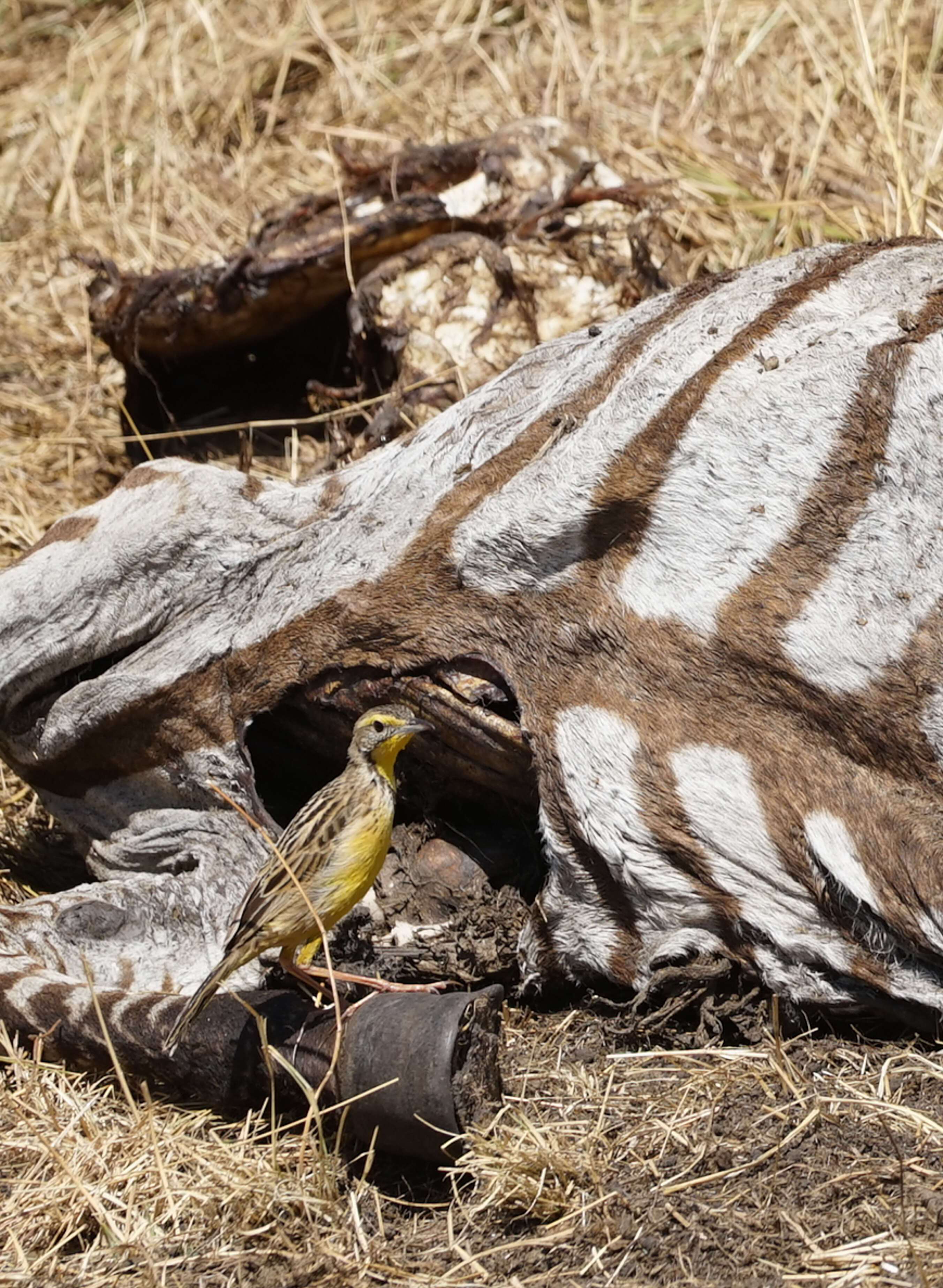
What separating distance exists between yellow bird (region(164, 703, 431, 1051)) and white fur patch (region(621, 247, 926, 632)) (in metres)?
0.62

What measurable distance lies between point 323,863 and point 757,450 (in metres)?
1.19

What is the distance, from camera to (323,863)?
265cm

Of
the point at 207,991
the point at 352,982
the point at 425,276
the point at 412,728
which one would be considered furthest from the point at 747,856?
the point at 425,276

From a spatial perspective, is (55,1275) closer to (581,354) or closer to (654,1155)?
(654,1155)

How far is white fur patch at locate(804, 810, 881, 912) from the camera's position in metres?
2.48

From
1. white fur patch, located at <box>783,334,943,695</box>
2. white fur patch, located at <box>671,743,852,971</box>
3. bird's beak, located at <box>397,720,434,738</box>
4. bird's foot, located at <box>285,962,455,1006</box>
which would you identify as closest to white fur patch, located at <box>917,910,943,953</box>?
white fur patch, located at <box>671,743,852,971</box>

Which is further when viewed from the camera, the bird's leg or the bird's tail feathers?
the bird's leg

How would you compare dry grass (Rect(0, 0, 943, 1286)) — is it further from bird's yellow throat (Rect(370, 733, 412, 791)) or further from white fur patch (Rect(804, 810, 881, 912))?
bird's yellow throat (Rect(370, 733, 412, 791))

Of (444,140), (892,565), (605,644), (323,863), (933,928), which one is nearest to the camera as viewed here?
(933,928)

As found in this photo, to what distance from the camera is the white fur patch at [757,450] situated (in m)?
2.64

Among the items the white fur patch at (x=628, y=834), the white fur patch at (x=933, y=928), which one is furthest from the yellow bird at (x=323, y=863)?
the white fur patch at (x=933, y=928)

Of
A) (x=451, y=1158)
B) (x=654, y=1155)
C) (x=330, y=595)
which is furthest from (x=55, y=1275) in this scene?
(x=330, y=595)

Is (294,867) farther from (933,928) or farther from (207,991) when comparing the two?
(933,928)

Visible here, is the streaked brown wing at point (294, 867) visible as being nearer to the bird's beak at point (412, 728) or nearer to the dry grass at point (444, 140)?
the bird's beak at point (412, 728)
